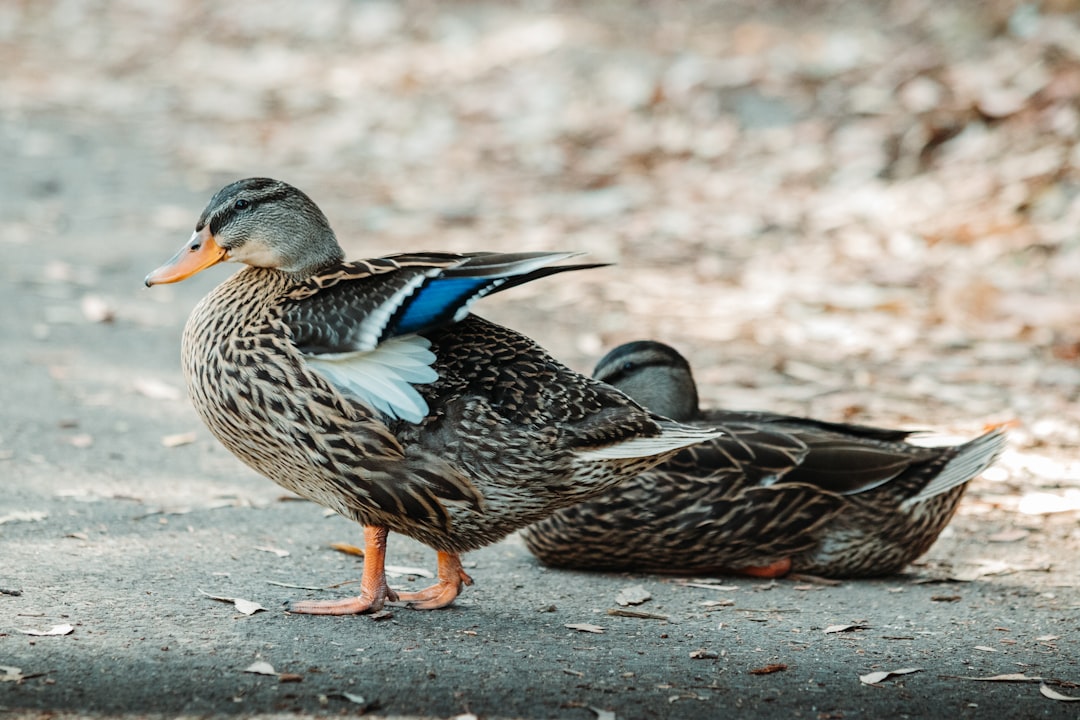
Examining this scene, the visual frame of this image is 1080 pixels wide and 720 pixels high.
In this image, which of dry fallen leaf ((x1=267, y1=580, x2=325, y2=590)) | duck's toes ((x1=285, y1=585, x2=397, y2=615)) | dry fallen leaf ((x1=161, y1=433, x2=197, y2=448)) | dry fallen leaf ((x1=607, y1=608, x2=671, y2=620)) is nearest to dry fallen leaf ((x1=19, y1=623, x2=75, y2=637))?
duck's toes ((x1=285, y1=585, x2=397, y2=615))

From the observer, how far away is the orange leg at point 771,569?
4641 mm

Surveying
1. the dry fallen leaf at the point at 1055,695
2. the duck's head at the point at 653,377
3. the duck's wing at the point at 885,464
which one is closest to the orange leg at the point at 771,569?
the duck's wing at the point at 885,464

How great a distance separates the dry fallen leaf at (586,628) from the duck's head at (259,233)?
4.16 feet

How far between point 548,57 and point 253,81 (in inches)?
154

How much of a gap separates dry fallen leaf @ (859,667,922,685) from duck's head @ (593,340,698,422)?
1.48 m

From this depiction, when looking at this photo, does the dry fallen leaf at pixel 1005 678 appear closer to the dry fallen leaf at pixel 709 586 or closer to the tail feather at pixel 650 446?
the tail feather at pixel 650 446

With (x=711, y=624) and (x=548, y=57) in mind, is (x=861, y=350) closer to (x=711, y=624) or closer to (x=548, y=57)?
(x=711, y=624)

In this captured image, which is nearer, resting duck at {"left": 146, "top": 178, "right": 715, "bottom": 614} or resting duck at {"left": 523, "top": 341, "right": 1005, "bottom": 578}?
resting duck at {"left": 146, "top": 178, "right": 715, "bottom": 614}

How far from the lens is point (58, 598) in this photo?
144 inches

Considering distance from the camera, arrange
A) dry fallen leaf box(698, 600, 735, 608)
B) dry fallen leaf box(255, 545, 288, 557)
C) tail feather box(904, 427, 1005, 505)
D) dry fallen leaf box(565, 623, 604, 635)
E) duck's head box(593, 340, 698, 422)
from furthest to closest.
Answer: duck's head box(593, 340, 698, 422), tail feather box(904, 427, 1005, 505), dry fallen leaf box(255, 545, 288, 557), dry fallen leaf box(698, 600, 735, 608), dry fallen leaf box(565, 623, 604, 635)

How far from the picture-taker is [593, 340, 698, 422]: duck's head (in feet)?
15.8

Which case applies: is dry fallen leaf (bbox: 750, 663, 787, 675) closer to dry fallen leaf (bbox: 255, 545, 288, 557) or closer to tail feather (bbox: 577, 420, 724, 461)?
tail feather (bbox: 577, 420, 724, 461)

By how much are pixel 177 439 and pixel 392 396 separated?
237 cm

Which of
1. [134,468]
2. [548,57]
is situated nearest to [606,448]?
[134,468]
